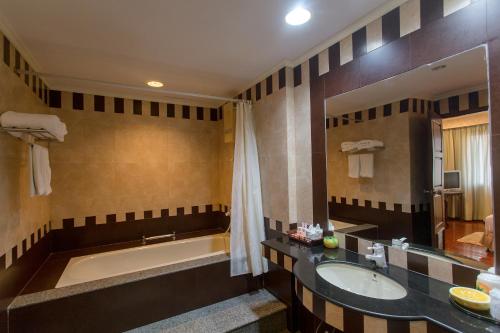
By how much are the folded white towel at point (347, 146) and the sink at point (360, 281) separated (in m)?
0.80

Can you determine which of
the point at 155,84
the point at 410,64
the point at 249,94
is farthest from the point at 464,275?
the point at 155,84

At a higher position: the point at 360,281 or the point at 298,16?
the point at 298,16

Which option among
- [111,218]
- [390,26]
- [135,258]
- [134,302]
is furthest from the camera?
[111,218]

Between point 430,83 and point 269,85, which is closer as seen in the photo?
point 430,83

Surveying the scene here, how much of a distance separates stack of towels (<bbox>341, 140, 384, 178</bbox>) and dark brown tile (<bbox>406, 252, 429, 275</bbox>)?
55cm

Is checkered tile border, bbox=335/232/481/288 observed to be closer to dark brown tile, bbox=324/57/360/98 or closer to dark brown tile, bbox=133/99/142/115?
dark brown tile, bbox=324/57/360/98

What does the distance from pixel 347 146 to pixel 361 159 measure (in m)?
0.15

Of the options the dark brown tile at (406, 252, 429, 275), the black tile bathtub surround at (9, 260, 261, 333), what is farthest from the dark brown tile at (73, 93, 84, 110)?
the dark brown tile at (406, 252, 429, 275)

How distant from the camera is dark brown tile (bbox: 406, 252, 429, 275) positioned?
1295 millimetres

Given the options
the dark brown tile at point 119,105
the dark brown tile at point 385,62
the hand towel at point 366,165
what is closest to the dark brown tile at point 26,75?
the dark brown tile at point 119,105

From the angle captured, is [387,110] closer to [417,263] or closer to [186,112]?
[417,263]

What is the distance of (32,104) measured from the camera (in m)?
2.08

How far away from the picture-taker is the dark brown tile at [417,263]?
129 cm

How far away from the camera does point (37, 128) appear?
1.65 metres
